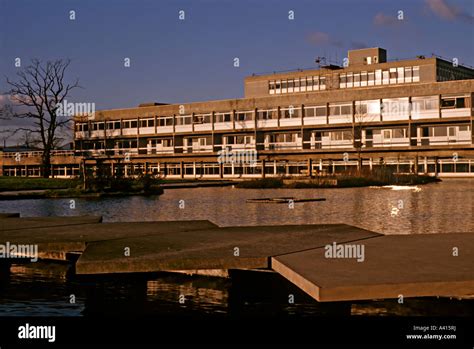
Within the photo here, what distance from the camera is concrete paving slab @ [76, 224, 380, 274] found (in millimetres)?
9617

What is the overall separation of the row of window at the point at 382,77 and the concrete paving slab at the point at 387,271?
257ft

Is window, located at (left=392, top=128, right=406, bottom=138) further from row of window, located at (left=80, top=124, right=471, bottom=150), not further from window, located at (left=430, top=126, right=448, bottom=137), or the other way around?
window, located at (left=430, top=126, right=448, bottom=137)

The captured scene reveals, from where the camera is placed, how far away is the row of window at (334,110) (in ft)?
209

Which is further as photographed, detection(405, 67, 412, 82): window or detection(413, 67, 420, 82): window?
detection(405, 67, 412, 82): window

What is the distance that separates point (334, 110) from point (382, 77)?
21625mm

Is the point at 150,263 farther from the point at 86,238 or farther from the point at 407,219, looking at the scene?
the point at 407,219

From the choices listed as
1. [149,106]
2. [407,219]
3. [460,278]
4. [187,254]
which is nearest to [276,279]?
[187,254]

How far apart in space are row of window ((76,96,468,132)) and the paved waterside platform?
174 ft

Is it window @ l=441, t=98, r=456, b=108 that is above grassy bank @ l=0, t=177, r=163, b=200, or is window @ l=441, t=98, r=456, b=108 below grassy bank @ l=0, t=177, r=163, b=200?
above

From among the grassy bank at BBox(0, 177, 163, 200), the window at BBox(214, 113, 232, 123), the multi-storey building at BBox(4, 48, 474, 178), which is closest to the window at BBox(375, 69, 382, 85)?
the multi-storey building at BBox(4, 48, 474, 178)

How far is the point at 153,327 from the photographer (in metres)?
8.48

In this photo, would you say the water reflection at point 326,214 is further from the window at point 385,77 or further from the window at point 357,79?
the window at point 357,79

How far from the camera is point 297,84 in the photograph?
319 ft

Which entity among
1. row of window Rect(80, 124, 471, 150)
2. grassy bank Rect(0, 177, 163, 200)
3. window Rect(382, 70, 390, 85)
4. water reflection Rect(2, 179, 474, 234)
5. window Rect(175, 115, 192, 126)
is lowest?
water reflection Rect(2, 179, 474, 234)
